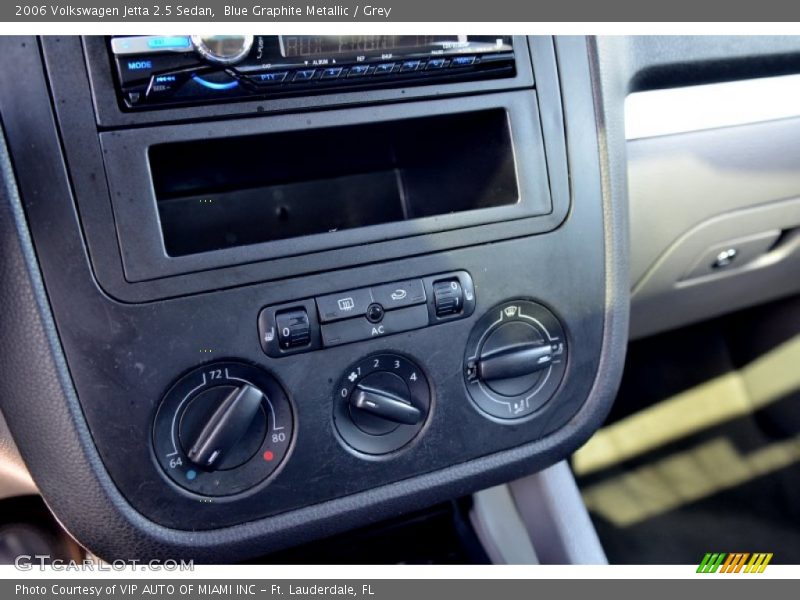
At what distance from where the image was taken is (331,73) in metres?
0.63

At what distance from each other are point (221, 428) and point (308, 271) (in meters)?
0.16

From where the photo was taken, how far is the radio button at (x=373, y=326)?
66 centimetres

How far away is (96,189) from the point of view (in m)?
0.59

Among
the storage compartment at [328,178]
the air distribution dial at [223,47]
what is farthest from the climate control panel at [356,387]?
the air distribution dial at [223,47]

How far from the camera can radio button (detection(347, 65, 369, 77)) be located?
63 centimetres

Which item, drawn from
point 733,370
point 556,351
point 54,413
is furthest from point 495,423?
point 733,370

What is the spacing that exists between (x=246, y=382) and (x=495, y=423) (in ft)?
0.85

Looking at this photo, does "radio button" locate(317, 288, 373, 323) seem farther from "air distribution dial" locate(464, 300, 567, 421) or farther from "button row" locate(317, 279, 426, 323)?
"air distribution dial" locate(464, 300, 567, 421)

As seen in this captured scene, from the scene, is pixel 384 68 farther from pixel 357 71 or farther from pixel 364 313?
pixel 364 313

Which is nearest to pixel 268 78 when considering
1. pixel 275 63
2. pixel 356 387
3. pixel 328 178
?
pixel 275 63

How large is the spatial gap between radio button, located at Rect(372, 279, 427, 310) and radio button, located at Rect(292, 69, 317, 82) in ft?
0.63

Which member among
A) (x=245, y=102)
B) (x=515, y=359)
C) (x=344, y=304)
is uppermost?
(x=245, y=102)

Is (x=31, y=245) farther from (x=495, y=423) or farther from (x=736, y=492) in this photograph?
(x=736, y=492)

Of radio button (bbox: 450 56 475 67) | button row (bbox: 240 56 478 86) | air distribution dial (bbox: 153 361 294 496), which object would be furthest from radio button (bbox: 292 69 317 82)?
air distribution dial (bbox: 153 361 294 496)
